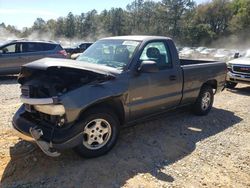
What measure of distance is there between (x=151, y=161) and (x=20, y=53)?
9161 millimetres

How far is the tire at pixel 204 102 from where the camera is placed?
6.60 meters

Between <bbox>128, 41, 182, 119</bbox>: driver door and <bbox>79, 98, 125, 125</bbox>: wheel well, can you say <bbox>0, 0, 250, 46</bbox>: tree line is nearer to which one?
<bbox>128, 41, 182, 119</bbox>: driver door

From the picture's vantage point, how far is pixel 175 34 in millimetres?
63062

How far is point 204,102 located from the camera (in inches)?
266

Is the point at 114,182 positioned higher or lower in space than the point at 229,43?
lower

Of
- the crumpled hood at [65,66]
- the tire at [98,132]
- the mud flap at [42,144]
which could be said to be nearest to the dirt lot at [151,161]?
the tire at [98,132]

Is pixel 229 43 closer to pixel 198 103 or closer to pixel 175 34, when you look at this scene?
pixel 175 34

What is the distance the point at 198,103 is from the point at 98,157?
3.14 m

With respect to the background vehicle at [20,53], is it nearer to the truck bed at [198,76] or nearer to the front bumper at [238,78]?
the front bumper at [238,78]

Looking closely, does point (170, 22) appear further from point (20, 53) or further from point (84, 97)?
point (84, 97)

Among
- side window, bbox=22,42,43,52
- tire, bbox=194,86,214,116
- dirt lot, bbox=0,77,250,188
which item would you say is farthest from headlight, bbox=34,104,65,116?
side window, bbox=22,42,43,52

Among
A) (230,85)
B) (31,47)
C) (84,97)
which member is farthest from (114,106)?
(31,47)

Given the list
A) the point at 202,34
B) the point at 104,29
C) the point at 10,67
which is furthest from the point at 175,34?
the point at 10,67

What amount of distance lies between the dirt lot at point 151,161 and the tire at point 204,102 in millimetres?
476
